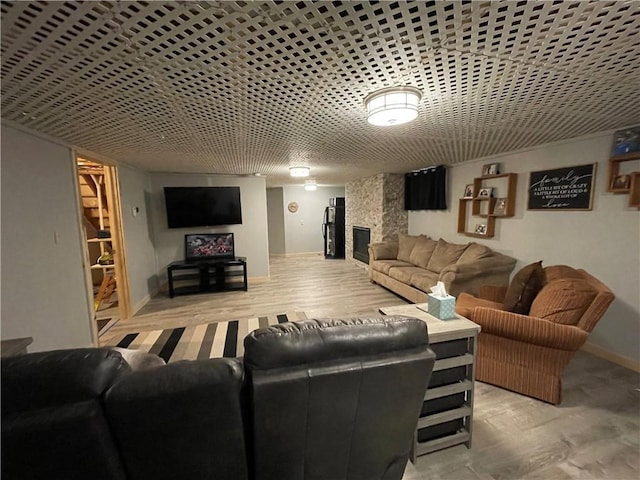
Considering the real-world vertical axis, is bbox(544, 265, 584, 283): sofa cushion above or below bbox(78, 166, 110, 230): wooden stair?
below

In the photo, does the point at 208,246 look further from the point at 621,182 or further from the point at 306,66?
the point at 621,182

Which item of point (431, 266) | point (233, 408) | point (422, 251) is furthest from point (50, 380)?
point (422, 251)

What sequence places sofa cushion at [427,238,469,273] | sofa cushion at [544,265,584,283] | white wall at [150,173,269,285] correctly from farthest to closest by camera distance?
white wall at [150,173,269,285] < sofa cushion at [427,238,469,273] < sofa cushion at [544,265,584,283]

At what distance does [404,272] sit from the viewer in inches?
170

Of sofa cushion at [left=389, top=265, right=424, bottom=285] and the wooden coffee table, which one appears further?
sofa cushion at [left=389, top=265, right=424, bottom=285]

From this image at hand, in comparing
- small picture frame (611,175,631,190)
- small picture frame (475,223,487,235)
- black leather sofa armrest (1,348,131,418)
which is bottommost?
black leather sofa armrest (1,348,131,418)

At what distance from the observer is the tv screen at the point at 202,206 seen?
4.85 metres

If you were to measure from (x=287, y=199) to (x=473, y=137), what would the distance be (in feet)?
20.4

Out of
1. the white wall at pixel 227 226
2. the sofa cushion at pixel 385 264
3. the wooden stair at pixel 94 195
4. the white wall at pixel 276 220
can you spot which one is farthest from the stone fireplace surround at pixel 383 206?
the wooden stair at pixel 94 195

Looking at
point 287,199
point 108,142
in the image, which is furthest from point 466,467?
point 287,199

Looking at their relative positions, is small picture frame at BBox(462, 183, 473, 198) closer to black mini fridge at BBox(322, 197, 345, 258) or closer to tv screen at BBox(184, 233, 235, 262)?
black mini fridge at BBox(322, 197, 345, 258)

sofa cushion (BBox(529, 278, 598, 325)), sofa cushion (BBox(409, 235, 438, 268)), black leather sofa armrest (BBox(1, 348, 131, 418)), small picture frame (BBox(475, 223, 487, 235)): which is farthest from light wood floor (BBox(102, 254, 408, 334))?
black leather sofa armrest (BBox(1, 348, 131, 418))

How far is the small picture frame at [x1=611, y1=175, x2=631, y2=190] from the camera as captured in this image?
8.17 feet

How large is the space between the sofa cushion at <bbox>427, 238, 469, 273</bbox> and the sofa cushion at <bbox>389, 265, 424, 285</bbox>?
22 cm
